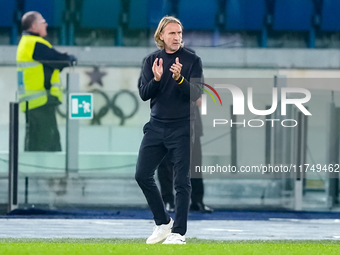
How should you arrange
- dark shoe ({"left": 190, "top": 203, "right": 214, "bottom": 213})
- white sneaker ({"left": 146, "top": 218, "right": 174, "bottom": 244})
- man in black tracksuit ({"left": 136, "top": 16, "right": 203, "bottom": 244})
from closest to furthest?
man in black tracksuit ({"left": 136, "top": 16, "right": 203, "bottom": 244})
white sneaker ({"left": 146, "top": 218, "right": 174, "bottom": 244})
dark shoe ({"left": 190, "top": 203, "right": 214, "bottom": 213})

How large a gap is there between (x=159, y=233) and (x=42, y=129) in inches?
131

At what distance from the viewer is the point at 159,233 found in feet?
14.0

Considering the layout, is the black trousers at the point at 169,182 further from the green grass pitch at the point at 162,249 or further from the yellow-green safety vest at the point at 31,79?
the green grass pitch at the point at 162,249

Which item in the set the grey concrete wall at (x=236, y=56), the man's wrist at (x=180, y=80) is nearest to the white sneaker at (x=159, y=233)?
the man's wrist at (x=180, y=80)

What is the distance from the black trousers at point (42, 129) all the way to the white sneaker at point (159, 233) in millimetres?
3262

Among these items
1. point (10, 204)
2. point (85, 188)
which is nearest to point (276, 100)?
point (85, 188)

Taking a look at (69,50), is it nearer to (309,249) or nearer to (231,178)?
(231,178)

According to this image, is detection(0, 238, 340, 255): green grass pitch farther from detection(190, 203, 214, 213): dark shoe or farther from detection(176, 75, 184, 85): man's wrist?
detection(190, 203, 214, 213): dark shoe

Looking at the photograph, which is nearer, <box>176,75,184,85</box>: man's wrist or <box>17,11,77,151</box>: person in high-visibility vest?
<box>176,75,184,85</box>: man's wrist

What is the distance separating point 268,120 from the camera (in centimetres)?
745

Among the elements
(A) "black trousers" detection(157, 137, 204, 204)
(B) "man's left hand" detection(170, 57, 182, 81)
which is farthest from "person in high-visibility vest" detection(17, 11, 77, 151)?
(B) "man's left hand" detection(170, 57, 182, 81)

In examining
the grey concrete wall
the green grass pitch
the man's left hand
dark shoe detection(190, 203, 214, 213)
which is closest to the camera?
the green grass pitch

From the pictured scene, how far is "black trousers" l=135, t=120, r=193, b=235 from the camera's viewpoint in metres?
4.17

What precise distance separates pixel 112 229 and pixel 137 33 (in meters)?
10.7
